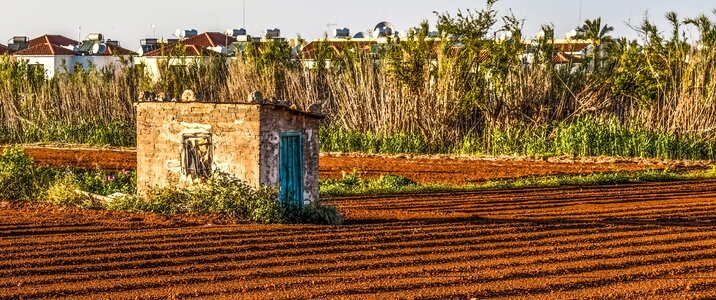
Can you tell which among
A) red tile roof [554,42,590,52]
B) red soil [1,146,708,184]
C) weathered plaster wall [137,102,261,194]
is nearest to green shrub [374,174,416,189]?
red soil [1,146,708,184]

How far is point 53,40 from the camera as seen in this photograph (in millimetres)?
65312

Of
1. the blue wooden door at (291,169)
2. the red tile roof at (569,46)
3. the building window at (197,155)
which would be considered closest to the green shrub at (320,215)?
the blue wooden door at (291,169)

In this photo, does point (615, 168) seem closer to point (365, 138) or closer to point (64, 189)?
point (365, 138)

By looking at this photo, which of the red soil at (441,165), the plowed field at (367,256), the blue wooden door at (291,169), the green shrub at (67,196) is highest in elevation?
the blue wooden door at (291,169)

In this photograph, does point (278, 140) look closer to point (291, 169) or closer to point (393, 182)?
point (291, 169)

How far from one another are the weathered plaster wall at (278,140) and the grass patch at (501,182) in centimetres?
455

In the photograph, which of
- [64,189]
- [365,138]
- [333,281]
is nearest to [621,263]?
[333,281]

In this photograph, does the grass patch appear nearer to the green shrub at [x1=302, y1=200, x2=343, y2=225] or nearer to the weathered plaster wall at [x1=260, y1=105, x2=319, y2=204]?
the weathered plaster wall at [x1=260, y1=105, x2=319, y2=204]

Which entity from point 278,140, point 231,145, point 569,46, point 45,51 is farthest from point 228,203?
point 45,51

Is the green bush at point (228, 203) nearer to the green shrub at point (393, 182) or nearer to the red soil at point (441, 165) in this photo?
the green shrub at point (393, 182)

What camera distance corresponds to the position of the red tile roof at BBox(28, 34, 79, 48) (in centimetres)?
6419

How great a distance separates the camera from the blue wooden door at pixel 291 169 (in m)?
15.3

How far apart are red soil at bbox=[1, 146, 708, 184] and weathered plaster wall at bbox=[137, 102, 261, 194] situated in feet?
24.0

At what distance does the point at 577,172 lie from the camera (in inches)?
952
